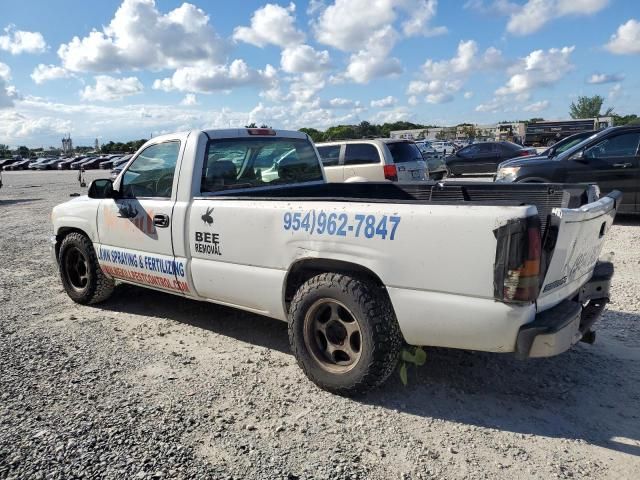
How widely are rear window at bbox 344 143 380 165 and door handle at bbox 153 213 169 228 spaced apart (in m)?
7.48

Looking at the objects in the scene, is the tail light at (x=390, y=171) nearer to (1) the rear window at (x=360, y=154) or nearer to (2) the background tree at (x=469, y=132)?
(1) the rear window at (x=360, y=154)

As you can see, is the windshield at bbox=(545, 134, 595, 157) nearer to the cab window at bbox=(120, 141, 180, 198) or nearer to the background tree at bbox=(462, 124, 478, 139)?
the cab window at bbox=(120, 141, 180, 198)

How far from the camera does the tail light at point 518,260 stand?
2730 mm

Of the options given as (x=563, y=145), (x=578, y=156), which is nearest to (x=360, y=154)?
(x=578, y=156)

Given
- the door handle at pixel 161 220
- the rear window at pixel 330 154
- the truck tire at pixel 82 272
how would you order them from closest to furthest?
the door handle at pixel 161 220
the truck tire at pixel 82 272
the rear window at pixel 330 154

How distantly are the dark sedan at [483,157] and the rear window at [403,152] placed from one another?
11.1m

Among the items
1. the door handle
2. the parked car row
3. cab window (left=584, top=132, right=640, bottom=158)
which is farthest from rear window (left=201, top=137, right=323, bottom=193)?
the parked car row

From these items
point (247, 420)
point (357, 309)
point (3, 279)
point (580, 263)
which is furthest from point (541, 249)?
point (3, 279)

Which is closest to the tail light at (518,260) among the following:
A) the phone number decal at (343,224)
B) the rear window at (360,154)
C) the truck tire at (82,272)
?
the phone number decal at (343,224)

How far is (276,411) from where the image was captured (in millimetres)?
3389

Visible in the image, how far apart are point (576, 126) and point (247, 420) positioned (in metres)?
65.2

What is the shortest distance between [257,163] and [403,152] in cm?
742

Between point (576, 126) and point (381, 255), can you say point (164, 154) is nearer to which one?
point (381, 255)

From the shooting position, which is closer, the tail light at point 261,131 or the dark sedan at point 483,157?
the tail light at point 261,131
